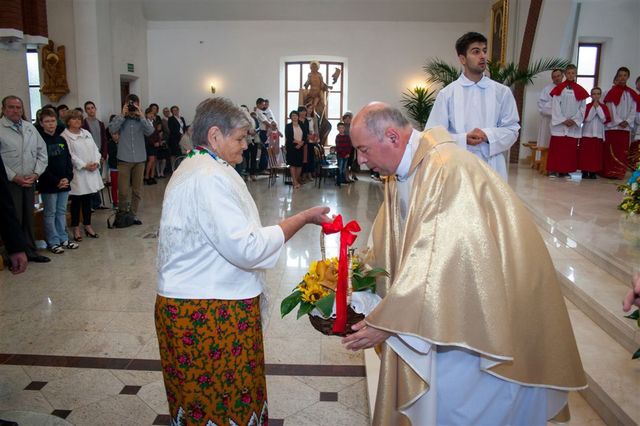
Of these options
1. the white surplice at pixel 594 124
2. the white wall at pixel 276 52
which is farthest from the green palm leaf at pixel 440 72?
the white surplice at pixel 594 124

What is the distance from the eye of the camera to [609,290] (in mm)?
3906

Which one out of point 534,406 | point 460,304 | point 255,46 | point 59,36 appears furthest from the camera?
point 255,46

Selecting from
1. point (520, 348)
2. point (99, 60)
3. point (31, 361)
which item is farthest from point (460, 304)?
point (99, 60)

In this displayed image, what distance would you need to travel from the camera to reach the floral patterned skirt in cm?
204

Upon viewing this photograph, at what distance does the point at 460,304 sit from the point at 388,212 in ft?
2.00

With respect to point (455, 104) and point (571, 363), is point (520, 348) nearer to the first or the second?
point (571, 363)

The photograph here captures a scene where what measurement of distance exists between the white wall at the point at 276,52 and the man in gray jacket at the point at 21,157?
10.1 metres

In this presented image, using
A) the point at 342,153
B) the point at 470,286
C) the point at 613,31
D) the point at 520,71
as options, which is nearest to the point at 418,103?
the point at 342,153

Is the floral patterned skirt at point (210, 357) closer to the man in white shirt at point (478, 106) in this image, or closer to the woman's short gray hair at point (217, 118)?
the woman's short gray hair at point (217, 118)

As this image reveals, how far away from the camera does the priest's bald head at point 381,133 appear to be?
1.89 m

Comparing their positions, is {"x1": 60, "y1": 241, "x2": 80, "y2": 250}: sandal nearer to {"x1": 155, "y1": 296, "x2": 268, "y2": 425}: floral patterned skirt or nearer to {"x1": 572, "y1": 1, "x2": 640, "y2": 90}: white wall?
{"x1": 155, "y1": 296, "x2": 268, "y2": 425}: floral patterned skirt

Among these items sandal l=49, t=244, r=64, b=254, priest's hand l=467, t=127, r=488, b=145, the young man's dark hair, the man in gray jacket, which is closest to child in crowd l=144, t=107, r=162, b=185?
sandal l=49, t=244, r=64, b=254

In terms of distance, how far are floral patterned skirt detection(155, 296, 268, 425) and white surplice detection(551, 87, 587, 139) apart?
366 inches

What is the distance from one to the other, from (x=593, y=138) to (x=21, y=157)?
30.4ft
